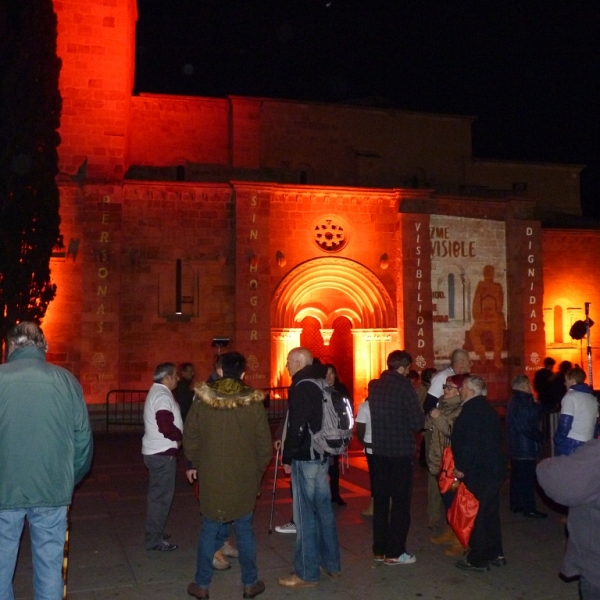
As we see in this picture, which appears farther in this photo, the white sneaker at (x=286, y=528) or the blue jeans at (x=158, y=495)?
the white sneaker at (x=286, y=528)

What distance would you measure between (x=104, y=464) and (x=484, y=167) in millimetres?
20735

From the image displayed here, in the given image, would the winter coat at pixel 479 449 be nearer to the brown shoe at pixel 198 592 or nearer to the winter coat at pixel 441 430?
the winter coat at pixel 441 430

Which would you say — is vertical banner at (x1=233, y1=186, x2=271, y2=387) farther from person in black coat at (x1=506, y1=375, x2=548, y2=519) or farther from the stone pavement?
person in black coat at (x1=506, y1=375, x2=548, y2=519)

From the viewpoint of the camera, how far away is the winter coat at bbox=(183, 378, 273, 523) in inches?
199

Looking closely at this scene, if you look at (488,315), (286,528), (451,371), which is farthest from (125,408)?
(451,371)

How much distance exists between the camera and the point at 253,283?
63.2 ft

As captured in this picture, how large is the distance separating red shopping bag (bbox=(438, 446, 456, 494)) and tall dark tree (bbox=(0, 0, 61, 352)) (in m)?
13.1

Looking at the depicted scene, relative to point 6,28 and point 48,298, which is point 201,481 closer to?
point 48,298

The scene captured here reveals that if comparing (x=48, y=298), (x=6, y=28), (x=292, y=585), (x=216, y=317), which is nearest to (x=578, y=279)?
(x=216, y=317)

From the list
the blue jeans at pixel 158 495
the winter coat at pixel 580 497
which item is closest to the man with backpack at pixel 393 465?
the blue jeans at pixel 158 495

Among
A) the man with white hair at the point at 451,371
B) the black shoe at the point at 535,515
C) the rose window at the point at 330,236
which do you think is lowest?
the black shoe at the point at 535,515

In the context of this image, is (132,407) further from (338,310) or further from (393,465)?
(393,465)

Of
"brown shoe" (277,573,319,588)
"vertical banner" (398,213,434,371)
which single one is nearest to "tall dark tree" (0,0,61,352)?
"vertical banner" (398,213,434,371)

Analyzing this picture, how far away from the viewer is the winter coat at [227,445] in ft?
16.6
